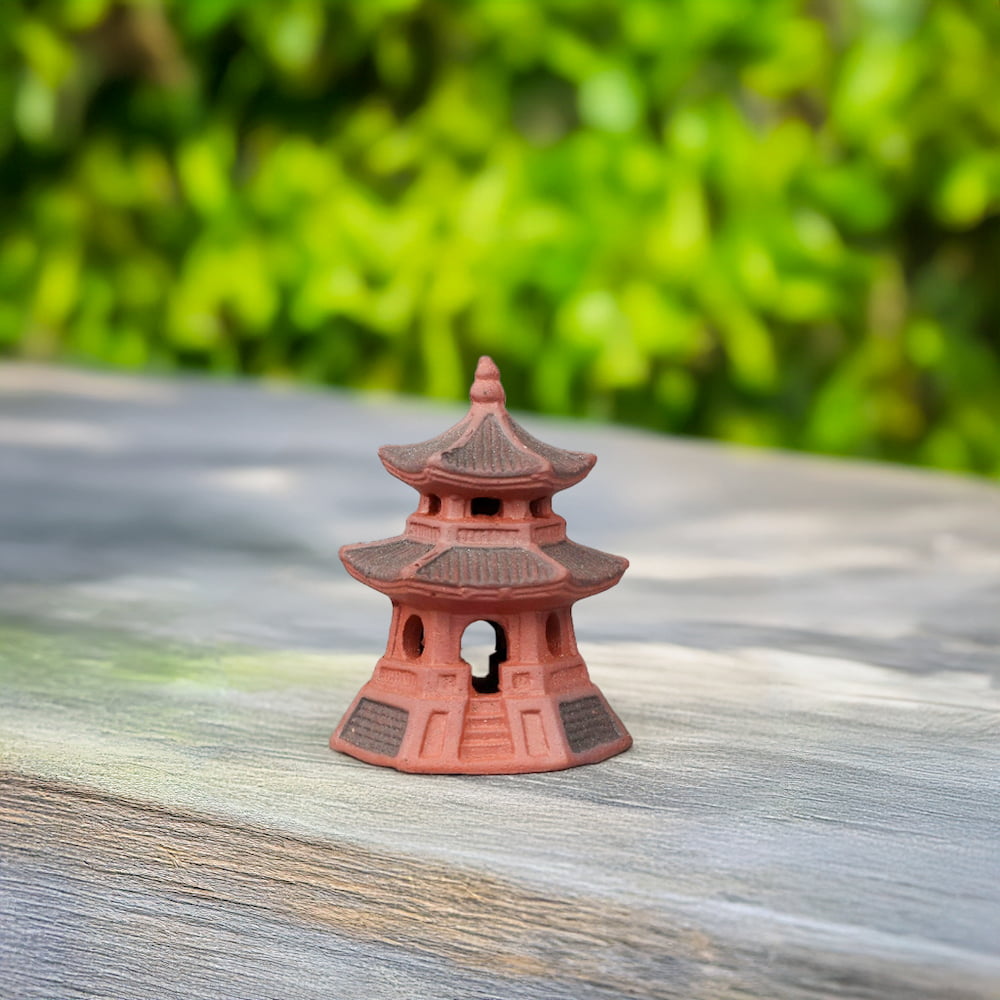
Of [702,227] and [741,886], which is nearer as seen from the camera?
[741,886]

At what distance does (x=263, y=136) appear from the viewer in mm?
3955

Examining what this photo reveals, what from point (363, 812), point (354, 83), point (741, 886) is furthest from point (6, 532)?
point (354, 83)


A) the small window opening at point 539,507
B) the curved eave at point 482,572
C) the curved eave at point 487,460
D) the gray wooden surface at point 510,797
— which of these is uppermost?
the curved eave at point 487,460

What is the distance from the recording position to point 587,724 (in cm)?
122

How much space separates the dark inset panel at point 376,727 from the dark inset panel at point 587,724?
0.13 metres

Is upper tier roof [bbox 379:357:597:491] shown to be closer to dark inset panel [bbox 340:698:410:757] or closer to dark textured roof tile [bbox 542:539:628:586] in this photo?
dark textured roof tile [bbox 542:539:628:586]

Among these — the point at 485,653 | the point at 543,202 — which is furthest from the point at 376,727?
the point at 543,202

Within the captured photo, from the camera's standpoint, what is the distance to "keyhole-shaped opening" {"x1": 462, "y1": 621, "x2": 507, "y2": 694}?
1.23 m

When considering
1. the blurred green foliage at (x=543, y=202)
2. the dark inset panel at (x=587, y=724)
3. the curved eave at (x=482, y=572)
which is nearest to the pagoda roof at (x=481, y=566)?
the curved eave at (x=482, y=572)

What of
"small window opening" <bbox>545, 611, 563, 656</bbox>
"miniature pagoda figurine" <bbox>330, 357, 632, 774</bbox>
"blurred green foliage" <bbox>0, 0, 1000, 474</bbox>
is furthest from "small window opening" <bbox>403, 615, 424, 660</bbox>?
"blurred green foliage" <bbox>0, 0, 1000, 474</bbox>

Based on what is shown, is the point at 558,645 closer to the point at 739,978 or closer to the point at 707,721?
the point at 707,721

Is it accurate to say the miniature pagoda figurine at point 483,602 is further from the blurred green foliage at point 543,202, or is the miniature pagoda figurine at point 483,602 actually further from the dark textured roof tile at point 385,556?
the blurred green foliage at point 543,202

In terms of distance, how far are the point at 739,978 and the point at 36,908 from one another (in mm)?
550

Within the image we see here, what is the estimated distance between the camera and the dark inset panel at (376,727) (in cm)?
119
